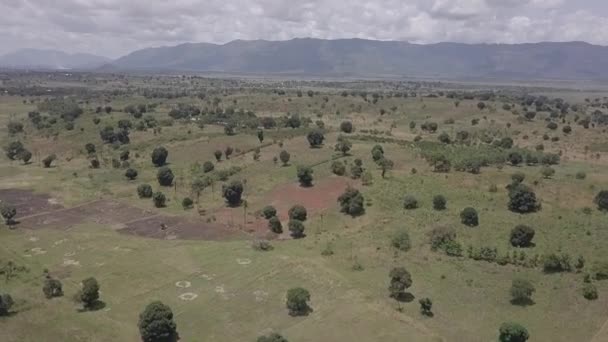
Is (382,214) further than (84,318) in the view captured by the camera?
Yes

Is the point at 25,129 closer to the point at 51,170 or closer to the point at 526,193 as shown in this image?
the point at 51,170

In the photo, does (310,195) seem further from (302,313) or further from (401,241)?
(302,313)

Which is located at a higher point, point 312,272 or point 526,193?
point 526,193

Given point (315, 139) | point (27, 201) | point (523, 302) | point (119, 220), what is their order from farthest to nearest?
1. point (315, 139)
2. point (27, 201)
3. point (119, 220)
4. point (523, 302)

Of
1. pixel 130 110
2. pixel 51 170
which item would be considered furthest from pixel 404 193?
pixel 130 110

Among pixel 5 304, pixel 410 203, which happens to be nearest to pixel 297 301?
pixel 5 304

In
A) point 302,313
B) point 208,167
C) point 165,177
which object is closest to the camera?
point 302,313

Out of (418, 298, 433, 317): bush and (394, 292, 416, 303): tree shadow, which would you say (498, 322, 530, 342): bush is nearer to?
(418, 298, 433, 317): bush

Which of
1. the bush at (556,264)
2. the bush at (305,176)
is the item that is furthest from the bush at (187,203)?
the bush at (556,264)
